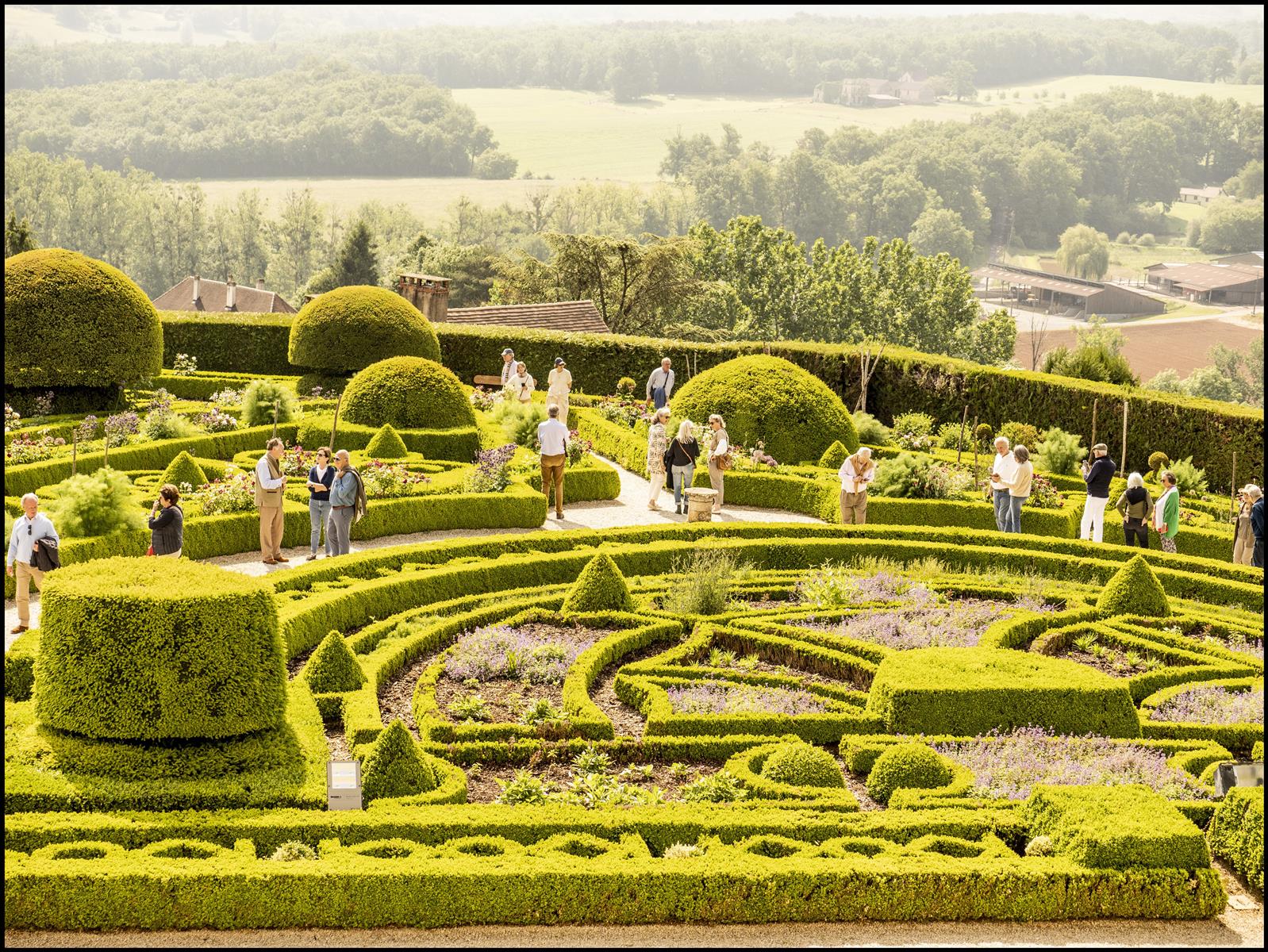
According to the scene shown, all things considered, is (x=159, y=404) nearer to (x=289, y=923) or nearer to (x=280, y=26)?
(x=289, y=923)

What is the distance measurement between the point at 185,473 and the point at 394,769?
10215 millimetres

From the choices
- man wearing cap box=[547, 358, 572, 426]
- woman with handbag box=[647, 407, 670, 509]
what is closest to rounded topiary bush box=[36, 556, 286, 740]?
woman with handbag box=[647, 407, 670, 509]

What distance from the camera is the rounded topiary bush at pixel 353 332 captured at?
28953 millimetres

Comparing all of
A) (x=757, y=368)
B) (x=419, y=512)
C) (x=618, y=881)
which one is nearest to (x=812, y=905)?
(x=618, y=881)

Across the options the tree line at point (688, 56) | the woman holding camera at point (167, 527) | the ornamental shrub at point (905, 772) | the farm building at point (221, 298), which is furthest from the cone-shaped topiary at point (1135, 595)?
the tree line at point (688, 56)

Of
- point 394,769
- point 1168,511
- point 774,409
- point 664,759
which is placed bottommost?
point 664,759

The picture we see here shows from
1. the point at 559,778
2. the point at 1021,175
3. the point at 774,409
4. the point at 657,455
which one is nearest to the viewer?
the point at 559,778

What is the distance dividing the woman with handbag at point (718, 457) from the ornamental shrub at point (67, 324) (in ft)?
38.7

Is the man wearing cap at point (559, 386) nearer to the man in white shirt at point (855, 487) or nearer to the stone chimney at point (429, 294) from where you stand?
the man in white shirt at point (855, 487)

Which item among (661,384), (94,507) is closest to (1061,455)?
(661,384)

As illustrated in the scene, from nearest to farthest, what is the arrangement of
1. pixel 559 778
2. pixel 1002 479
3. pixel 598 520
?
pixel 559 778
pixel 1002 479
pixel 598 520

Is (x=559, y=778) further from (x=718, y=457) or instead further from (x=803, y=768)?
(x=718, y=457)

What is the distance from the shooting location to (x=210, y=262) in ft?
375

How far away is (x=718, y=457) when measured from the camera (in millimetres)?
20594
